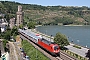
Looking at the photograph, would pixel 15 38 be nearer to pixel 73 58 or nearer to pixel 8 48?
pixel 8 48

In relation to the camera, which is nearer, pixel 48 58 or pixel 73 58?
pixel 73 58

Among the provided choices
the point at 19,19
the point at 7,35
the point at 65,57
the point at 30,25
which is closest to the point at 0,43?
the point at 7,35

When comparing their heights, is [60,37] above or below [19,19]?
above

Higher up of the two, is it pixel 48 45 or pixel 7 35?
pixel 48 45

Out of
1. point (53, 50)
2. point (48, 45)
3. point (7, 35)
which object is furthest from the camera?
point (7, 35)

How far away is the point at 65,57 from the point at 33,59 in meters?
7.31

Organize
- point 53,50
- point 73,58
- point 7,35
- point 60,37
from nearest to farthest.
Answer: point 73,58
point 53,50
point 60,37
point 7,35

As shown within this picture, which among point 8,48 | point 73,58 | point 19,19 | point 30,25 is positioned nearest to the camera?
point 73,58

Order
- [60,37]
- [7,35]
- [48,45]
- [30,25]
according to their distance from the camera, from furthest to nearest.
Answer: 1. [30,25]
2. [7,35]
3. [60,37]
4. [48,45]

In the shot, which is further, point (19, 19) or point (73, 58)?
point (19, 19)

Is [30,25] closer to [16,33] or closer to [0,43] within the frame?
[16,33]

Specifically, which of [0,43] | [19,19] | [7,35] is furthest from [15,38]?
[19,19]

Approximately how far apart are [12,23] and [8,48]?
68.8 metres

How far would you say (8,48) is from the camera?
54.5 meters
